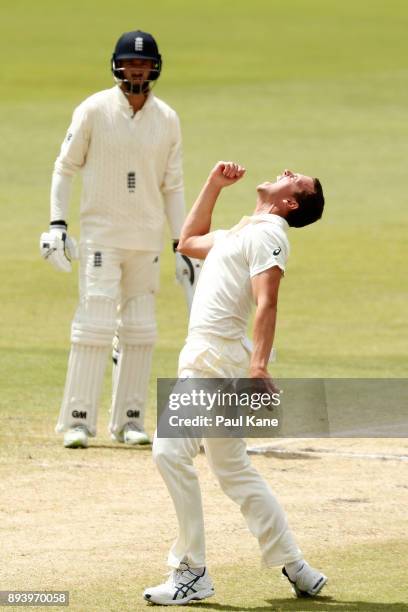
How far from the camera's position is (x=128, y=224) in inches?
378

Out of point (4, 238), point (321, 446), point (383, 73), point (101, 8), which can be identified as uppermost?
point (101, 8)

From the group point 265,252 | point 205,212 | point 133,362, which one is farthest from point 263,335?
point 133,362

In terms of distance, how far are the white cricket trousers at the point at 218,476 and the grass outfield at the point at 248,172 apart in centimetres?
21

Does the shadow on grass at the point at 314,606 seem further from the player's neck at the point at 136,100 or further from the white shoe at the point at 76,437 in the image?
the player's neck at the point at 136,100

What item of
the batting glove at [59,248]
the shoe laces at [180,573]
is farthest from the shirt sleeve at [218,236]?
the batting glove at [59,248]

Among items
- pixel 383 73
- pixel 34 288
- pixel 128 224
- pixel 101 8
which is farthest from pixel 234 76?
pixel 128 224

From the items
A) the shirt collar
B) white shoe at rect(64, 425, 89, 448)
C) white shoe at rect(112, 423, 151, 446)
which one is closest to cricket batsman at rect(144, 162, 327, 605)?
the shirt collar

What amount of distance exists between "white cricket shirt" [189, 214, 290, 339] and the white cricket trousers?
0.06 metres

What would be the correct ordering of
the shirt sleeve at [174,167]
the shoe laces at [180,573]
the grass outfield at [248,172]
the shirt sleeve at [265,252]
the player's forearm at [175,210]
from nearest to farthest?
the shirt sleeve at [265,252], the shoe laces at [180,573], the grass outfield at [248,172], the shirt sleeve at [174,167], the player's forearm at [175,210]

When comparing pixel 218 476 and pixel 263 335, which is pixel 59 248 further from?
pixel 263 335

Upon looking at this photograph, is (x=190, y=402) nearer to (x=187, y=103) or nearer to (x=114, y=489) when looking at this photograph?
(x=114, y=489)

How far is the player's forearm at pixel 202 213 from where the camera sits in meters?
6.45

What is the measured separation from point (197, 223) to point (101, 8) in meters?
40.7

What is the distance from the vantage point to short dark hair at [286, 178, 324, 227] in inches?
244
